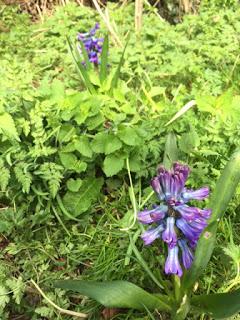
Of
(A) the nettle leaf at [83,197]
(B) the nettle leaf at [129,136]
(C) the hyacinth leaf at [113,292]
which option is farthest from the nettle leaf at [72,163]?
(C) the hyacinth leaf at [113,292]

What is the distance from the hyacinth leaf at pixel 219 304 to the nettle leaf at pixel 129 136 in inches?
28.0

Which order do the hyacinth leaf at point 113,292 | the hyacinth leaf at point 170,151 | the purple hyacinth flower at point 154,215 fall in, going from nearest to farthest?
the purple hyacinth flower at point 154,215 → the hyacinth leaf at point 113,292 → the hyacinth leaf at point 170,151

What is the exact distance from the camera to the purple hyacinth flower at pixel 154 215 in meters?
1.70

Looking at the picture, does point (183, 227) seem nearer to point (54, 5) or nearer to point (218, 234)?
point (218, 234)

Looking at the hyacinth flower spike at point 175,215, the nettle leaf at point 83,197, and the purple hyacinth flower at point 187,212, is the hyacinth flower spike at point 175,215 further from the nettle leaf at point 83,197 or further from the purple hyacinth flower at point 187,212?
the nettle leaf at point 83,197

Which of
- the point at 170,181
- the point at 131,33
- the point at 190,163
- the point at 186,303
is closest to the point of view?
the point at 170,181

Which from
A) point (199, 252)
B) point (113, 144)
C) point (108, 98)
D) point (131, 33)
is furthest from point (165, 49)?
point (199, 252)

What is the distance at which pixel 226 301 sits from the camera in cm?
180

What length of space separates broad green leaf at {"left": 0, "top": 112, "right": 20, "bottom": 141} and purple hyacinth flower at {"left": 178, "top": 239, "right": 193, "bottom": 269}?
860 millimetres

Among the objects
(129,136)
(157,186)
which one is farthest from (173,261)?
(129,136)

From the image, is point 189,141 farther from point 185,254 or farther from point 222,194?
point 185,254

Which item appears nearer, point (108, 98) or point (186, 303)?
point (186, 303)

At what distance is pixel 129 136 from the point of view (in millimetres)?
2346

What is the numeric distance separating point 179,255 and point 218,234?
496 millimetres
